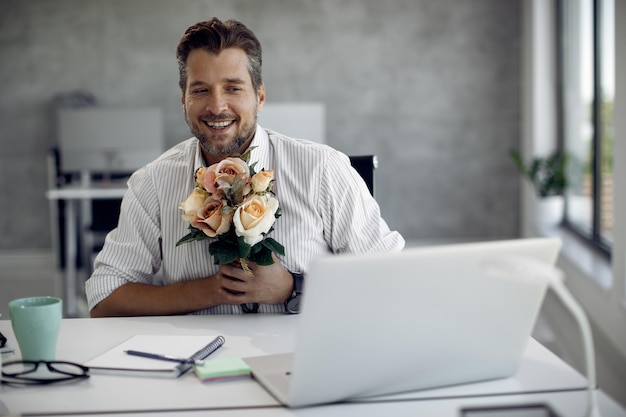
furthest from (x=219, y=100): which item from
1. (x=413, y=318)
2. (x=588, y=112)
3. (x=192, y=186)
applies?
(x=588, y=112)

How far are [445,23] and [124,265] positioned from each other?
476cm

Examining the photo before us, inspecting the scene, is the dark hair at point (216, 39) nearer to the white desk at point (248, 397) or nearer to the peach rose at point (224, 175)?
the peach rose at point (224, 175)

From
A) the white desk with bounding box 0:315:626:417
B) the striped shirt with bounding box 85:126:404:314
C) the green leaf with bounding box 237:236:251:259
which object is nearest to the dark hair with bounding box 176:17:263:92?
the striped shirt with bounding box 85:126:404:314

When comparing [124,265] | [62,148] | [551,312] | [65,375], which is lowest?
[551,312]

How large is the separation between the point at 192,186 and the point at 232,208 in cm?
53

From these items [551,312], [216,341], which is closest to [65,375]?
[216,341]

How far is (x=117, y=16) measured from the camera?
6.03 meters

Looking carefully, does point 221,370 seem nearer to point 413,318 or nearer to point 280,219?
point 413,318

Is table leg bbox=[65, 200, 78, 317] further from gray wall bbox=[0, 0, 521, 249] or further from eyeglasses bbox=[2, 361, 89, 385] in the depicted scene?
eyeglasses bbox=[2, 361, 89, 385]

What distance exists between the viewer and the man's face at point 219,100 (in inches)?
77.5

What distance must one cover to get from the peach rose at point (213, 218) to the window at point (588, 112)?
10.4 ft

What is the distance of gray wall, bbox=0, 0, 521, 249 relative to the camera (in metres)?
6.05

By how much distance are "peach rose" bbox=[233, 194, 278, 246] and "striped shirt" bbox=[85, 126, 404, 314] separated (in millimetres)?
445

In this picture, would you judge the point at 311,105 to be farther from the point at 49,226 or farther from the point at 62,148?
the point at 49,226
